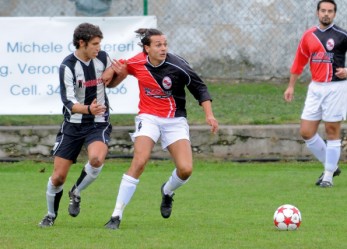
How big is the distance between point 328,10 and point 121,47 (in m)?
3.32

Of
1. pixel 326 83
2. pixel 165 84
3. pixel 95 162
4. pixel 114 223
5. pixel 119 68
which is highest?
pixel 119 68

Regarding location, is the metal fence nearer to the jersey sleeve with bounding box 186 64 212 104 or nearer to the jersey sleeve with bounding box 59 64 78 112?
the jersey sleeve with bounding box 186 64 212 104

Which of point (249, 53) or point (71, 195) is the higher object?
point (71, 195)

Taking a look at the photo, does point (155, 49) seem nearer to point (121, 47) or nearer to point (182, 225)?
point (182, 225)

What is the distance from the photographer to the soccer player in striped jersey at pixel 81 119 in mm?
9164

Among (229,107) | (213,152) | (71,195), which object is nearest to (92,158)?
(71,195)

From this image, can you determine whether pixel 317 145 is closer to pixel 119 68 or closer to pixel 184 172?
pixel 184 172

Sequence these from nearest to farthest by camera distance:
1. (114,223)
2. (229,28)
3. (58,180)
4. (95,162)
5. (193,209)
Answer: (114,223)
(95,162)
(58,180)
(193,209)
(229,28)

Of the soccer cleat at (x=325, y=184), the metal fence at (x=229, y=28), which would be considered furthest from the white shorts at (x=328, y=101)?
the metal fence at (x=229, y=28)

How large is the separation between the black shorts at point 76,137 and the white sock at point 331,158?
348 cm

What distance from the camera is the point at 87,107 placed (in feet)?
29.1

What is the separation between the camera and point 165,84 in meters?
9.37

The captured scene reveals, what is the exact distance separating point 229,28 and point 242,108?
197cm

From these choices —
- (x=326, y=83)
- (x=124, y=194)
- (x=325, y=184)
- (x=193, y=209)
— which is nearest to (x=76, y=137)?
(x=124, y=194)
